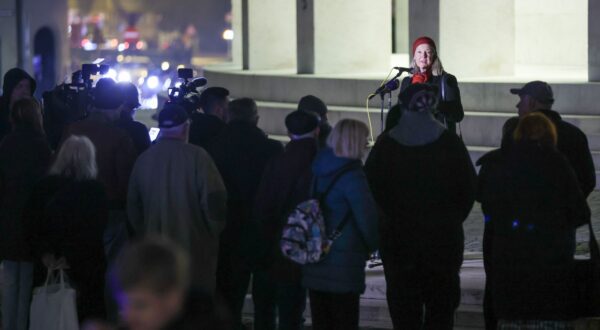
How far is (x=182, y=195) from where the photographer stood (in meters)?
9.38

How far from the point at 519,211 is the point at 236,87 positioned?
1608 cm

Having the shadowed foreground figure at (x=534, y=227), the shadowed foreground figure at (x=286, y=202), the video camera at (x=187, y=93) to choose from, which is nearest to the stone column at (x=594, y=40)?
the video camera at (x=187, y=93)

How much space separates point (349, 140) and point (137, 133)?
2.95 m

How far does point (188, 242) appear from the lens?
9438 millimetres

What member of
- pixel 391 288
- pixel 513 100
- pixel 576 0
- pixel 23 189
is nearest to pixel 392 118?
pixel 391 288

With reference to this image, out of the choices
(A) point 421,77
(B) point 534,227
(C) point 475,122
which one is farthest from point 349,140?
(C) point 475,122

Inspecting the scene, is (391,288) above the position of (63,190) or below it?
below

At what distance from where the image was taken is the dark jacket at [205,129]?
1122cm

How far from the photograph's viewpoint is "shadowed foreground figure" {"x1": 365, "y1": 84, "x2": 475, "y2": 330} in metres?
9.05

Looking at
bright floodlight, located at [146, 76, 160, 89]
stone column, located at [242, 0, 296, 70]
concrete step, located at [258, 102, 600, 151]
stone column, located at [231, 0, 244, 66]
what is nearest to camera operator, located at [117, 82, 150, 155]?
concrete step, located at [258, 102, 600, 151]

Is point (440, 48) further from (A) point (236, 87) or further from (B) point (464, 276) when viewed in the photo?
(B) point (464, 276)

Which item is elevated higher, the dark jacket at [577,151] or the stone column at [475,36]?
the stone column at [475,36]

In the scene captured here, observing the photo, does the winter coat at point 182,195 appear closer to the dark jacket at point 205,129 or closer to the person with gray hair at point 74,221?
the person with gray hair at point 74,221

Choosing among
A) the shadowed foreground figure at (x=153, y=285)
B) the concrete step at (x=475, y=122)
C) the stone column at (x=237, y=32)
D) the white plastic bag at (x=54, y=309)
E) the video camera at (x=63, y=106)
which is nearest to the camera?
the shadowed foreground figure at (x=153, y=285)
